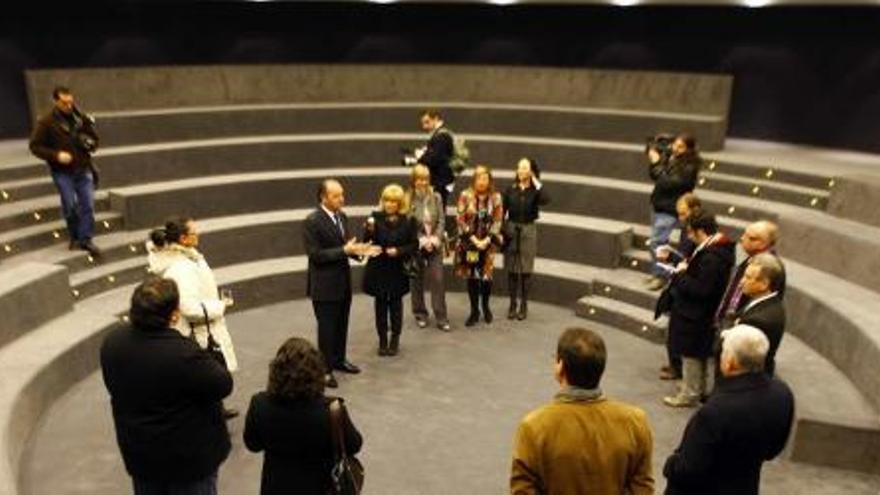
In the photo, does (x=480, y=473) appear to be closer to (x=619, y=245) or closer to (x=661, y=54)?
(x=619, y=245)

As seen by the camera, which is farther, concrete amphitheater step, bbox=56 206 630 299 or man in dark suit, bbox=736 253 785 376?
concrete amphitheater step, bbox=56 206 630 299

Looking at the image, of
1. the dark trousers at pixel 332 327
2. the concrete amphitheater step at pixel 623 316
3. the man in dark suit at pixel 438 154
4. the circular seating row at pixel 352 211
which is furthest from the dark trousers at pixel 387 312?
the concrete amphitheater step at pixel 623 316

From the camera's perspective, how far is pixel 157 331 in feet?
11.2

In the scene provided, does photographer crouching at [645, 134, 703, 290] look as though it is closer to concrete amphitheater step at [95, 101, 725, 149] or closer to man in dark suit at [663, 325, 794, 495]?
concrete amphitheater step at [95, 101, 725, 149]

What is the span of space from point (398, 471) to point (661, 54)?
30.3ft

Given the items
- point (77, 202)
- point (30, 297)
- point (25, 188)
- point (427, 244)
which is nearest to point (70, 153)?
point (77, 202)

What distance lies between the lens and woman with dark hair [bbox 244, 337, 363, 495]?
3062 mm

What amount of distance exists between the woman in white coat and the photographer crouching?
13.1 ft

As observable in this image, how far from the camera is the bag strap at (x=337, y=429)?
3088 mm

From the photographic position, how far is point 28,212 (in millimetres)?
7938

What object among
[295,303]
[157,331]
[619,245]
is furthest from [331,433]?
[619,245]

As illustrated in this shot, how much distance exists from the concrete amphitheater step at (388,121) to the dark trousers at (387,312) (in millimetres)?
Result: 4475

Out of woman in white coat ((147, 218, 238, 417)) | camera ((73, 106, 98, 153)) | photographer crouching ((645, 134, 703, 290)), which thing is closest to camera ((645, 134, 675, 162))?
photographer crouching ((645, 134, 703, 290))

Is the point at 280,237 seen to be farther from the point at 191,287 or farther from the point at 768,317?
the point at 768,317
